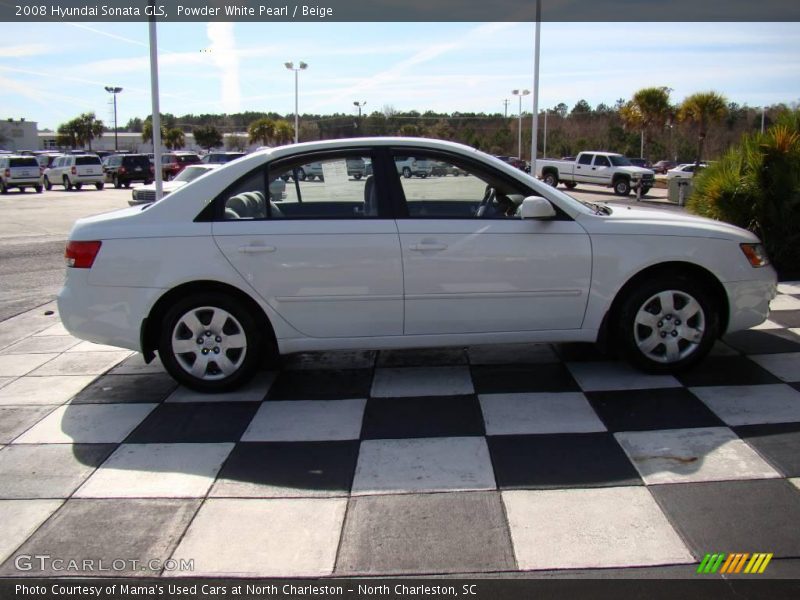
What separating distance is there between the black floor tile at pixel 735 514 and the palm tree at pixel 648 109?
146 ft

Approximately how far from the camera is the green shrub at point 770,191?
337 inches

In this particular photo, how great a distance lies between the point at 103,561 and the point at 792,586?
2.75m

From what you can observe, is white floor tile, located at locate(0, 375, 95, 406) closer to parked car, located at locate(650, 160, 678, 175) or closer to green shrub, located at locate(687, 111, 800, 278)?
green shrub, located at locate(687, 111, 800, 278)

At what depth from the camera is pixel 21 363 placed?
5879 mm

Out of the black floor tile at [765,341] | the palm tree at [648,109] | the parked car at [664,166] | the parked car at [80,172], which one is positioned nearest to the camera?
the black floor tile at [765,341]

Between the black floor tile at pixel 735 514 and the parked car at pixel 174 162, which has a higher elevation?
the parked car at pixel 174 162

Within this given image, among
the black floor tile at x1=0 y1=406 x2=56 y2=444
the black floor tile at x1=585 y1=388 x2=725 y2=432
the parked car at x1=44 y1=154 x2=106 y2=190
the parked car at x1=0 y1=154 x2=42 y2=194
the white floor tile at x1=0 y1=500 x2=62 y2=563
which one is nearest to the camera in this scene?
the white floor tile at x1=0 y1=500 x2=62 y2=563

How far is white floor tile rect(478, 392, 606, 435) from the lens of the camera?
422 centimetres

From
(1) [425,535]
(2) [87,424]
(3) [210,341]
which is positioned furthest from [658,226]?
(2) [87,424]

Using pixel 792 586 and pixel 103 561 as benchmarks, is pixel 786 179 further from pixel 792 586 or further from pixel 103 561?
pixel 103 561

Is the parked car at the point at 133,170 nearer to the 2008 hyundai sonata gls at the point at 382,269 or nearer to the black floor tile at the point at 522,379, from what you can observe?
the 2008 hyundai sonata gls at the point at 382,269

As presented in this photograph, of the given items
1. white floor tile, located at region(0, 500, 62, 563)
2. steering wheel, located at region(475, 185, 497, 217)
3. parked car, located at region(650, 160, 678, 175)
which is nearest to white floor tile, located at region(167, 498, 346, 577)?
white floor tile, located at region(0, 500, 62, 563)

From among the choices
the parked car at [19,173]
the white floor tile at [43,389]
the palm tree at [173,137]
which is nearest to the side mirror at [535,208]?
the white floor tile at [43,389]

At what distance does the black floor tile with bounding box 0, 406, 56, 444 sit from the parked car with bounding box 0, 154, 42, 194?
33.1 metres
